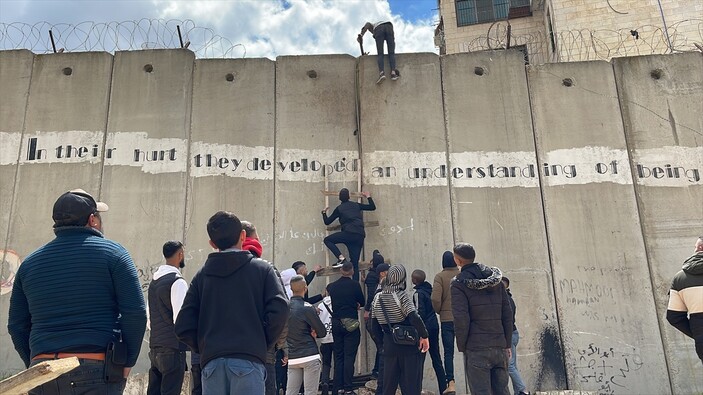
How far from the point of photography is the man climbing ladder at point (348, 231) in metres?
9.16

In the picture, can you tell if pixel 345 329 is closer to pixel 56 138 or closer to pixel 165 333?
pixel 165 333

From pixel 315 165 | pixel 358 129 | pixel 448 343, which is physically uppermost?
pixel 358 129

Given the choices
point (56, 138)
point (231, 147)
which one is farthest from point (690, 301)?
point (56, 138)

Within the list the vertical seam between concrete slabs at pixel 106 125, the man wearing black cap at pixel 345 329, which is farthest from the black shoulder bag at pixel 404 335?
the vertical seam between concrete slabs at pixel 106 125

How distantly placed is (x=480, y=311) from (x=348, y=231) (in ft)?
13.2

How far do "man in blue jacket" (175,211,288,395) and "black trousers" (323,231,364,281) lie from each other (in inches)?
218

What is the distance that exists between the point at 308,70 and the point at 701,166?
705cm

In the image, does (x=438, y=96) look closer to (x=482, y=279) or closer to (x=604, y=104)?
(x=604, y=104)

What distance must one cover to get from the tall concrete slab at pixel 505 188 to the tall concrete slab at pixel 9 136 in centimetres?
716

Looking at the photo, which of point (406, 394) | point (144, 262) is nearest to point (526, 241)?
point (406, 394)

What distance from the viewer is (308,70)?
10.7m

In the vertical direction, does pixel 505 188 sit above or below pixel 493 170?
below

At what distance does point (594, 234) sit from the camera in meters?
9.89

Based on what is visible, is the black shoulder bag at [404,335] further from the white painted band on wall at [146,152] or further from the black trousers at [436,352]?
the white painted band on wall at [146,152]
